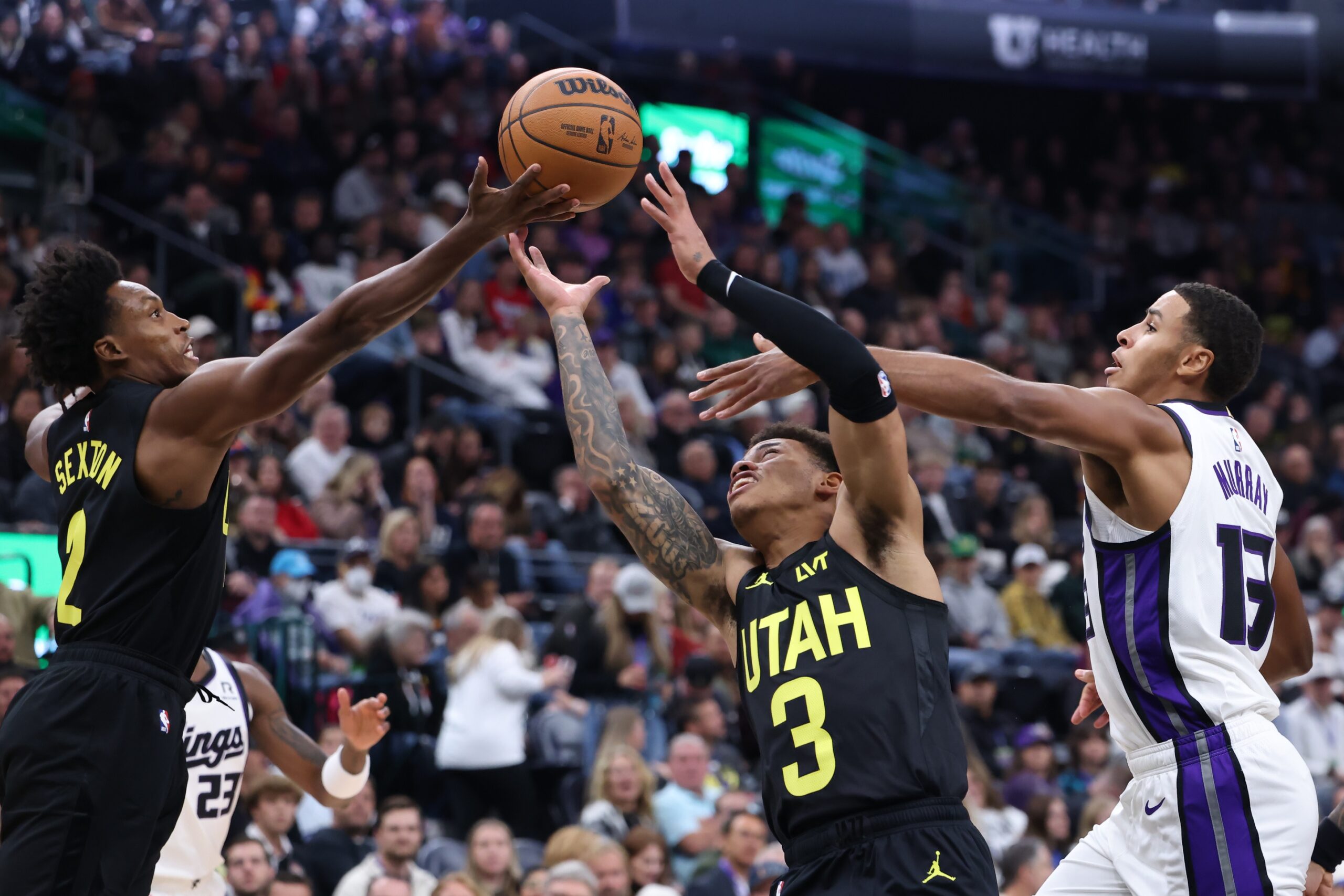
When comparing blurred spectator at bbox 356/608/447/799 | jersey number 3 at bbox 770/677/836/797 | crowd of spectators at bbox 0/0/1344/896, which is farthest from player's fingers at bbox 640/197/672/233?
blurred spectator at bbox 356/608/447/799

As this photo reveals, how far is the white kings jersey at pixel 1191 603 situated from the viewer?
15.0ft

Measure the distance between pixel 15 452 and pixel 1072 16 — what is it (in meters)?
14.9

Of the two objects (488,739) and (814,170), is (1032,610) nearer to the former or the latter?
(488,739)

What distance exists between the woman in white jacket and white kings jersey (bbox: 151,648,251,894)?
11.8 ft

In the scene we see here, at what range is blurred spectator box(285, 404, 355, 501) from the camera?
1200cm

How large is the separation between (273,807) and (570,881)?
66.5 inches

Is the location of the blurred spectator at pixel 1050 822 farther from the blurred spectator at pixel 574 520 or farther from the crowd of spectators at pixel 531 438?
the blurred spectator at pixel 574 520

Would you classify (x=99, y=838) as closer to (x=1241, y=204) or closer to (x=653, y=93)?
(x=653, y=93)

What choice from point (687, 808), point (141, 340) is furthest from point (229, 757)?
point (687, 808)

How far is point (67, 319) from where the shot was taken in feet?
14.9

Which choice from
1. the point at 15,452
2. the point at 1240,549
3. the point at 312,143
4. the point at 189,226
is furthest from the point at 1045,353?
the point at 1240,549

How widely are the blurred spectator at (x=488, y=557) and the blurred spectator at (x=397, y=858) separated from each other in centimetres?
253

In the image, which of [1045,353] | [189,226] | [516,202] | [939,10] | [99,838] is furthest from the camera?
[939,10]

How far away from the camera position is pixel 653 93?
19.6 metres
